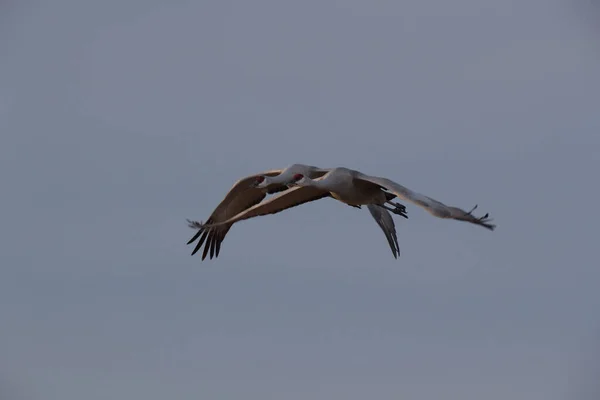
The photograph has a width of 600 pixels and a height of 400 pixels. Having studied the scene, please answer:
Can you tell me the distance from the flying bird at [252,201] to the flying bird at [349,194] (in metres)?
0.29

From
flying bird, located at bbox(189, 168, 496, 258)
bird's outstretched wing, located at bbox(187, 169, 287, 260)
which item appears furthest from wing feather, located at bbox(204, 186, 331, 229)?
bird's outstretched wing, located at bbox(187, 169, 287, 260)

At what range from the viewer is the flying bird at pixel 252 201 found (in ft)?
93.9

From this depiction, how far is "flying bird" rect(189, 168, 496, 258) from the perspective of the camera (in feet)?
75.7

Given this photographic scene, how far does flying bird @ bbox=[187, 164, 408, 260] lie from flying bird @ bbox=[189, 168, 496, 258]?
29cm

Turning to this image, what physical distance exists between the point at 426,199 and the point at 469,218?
127 cm

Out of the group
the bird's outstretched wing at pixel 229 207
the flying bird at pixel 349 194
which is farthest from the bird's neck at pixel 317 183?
the bird's outstretched wing at pixel 229 207

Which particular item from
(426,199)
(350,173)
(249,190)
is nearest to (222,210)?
(249,190)

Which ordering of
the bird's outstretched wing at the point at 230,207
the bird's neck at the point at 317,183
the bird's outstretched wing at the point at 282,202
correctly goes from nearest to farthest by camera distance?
the bird's neck at the point at 317,183
the bird's outstretched wing at the point at 282,202
the bird's outstretched wing at the point at 230,207

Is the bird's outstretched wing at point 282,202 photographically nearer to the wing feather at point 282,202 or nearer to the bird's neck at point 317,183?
the wing feather at point 282,202

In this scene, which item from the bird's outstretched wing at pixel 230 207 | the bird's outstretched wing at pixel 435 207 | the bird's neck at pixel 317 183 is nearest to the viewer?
the bird's outstretched wing at pixel 435 207

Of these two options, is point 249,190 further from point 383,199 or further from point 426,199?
point 426,199

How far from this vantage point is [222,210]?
102 feet

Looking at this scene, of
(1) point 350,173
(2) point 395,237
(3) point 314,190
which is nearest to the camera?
(1) point 350,173

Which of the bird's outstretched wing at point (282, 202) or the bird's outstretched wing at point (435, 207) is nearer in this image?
the bird's outstretched wing at point (435, 207)
